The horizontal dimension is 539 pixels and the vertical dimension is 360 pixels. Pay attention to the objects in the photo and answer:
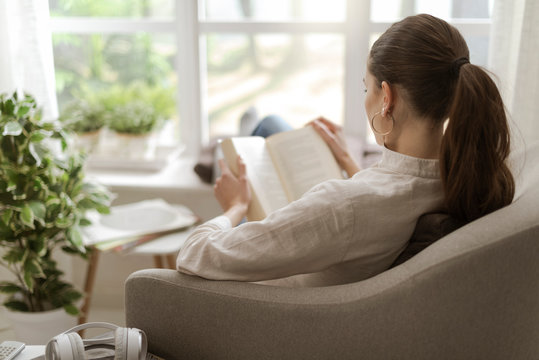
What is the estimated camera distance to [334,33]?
2615 millimetres

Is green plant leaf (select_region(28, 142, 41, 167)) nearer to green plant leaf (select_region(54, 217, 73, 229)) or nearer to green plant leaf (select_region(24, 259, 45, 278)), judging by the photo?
green plant leaf (select_region(54, 217, 73, 229))

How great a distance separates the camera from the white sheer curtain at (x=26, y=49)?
7.16ft

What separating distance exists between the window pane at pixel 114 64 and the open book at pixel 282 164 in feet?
4.17

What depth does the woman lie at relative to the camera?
3.66 ft

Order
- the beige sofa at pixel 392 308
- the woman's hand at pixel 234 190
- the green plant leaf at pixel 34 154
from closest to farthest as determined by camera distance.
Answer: the beige sofa at pixel 392 308, the woman's hand at pixel 234 190, the green plant leaf at pixel 34 154

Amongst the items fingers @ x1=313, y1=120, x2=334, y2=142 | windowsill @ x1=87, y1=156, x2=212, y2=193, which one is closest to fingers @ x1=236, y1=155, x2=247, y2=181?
fingers @ x1=313, y1=120, x2=334, y2=142

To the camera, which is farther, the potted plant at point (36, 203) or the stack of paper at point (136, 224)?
the stack of paper at point (136, 224)

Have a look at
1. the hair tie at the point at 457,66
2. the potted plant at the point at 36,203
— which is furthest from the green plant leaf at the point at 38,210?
the hair tie at the point at 457,66

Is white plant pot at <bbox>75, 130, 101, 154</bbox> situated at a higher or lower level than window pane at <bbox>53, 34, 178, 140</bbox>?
lower

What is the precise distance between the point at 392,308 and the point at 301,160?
0.61m

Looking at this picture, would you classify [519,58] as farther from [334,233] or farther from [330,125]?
[334,233]

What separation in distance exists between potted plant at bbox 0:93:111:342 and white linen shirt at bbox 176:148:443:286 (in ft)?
2.90

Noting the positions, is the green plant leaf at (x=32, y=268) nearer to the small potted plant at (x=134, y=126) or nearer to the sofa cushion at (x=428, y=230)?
the small potted plant at (x=134, y=126)

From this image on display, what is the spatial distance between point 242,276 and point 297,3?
177 centimetres
